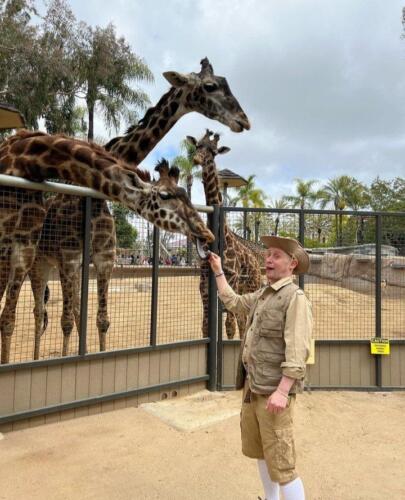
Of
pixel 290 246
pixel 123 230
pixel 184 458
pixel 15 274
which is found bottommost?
pixel 184 458

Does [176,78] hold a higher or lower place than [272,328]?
higher

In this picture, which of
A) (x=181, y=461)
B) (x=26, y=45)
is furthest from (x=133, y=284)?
(x=26, y=45)

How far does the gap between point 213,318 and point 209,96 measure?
2.77 meters

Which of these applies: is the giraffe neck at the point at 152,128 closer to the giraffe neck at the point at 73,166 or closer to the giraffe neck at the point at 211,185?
the giraffe neck at the point at 73,166

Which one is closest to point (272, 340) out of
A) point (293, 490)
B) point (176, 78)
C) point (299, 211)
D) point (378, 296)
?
point (293, 490)

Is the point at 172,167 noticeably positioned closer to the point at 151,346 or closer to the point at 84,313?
the point at 84,313

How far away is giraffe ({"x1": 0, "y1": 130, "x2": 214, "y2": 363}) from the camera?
388cm

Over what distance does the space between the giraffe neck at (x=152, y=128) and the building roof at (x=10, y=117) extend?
4.88 m

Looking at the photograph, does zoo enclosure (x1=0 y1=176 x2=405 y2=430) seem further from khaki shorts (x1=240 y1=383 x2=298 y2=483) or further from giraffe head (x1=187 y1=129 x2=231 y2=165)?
khaki shorts (x1=240 y1=383 x2=298 y2=483)

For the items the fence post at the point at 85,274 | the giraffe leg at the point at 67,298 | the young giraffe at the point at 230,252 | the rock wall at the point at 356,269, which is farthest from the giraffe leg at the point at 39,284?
the rock wall at the point at 356,269

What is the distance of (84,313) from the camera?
4.43 m

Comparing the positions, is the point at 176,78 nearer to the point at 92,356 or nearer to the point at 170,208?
the point at 170,208

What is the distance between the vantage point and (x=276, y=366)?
2.38 m

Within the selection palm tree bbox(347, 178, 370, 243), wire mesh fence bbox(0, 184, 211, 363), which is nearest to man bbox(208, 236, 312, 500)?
wire mesh fence bbox(0, 184, 211, 363)
